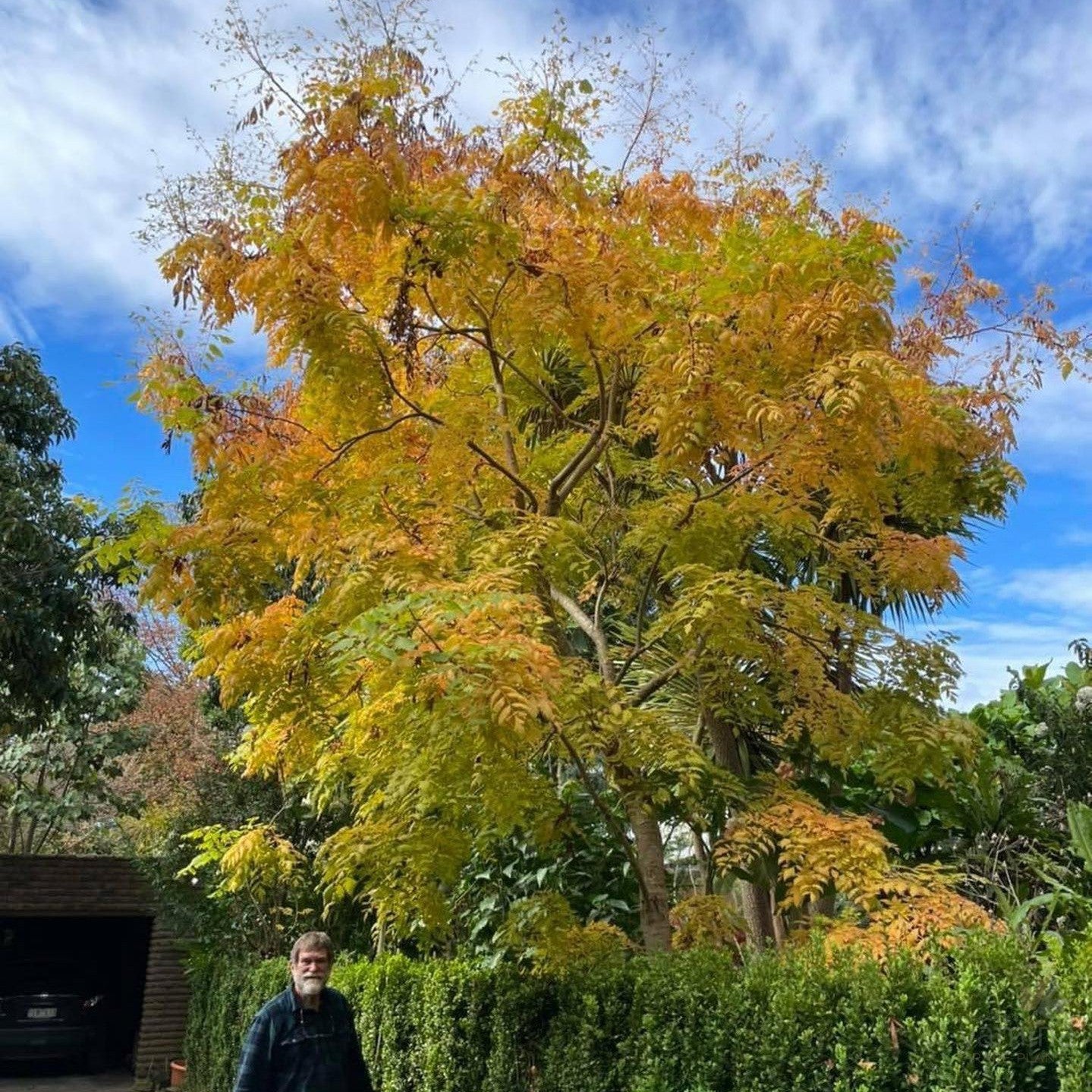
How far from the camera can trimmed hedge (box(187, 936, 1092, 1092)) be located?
313 centimetres

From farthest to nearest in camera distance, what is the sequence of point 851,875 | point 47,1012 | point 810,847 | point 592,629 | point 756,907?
1. point 47,1012
2. point 756,907
3. point 592,629
4. point 810,847
5. point 851,875

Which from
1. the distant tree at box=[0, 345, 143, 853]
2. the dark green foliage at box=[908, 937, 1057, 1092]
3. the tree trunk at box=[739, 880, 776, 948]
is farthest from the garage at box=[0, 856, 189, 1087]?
the dark green foliage at box=[908, 937, 1057, 1092]

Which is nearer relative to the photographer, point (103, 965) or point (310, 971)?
point (310, 971)

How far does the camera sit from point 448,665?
3.89 meters

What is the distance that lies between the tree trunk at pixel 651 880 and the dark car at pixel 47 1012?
1119 cm

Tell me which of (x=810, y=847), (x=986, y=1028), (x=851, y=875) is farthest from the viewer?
(x=810, y=847)

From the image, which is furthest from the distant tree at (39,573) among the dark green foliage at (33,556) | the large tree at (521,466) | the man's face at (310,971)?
the man's face at (310,971)

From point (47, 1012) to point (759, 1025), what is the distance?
41.8ft

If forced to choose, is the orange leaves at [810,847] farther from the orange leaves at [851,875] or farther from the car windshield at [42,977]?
the car windshield at [42,977]

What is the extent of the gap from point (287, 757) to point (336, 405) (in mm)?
2402

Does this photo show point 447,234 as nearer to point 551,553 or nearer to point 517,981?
point 551,553

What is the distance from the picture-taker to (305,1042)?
14.1 ft

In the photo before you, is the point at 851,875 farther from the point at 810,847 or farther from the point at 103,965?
the point at 103,965

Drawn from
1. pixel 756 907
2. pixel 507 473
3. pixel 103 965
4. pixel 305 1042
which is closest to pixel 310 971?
pixel 305 1042
